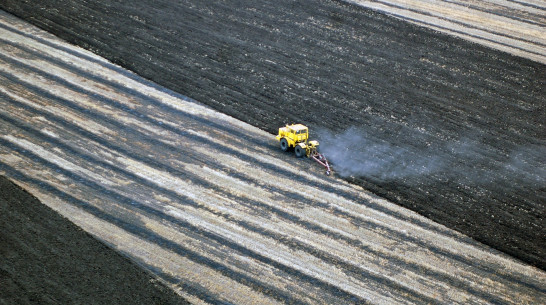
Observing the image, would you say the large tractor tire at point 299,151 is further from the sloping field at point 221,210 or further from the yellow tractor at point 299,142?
the sloping field at point 221,210

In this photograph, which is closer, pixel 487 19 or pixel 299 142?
pixel 299 142

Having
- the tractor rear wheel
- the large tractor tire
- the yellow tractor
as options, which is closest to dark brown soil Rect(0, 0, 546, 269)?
the yellow tractor

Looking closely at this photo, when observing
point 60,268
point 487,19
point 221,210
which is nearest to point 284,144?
point 221,210

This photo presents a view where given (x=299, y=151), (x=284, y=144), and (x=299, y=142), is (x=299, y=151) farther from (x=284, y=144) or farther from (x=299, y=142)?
(x=284, y=144)

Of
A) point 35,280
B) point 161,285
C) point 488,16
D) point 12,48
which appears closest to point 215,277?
point 161,285

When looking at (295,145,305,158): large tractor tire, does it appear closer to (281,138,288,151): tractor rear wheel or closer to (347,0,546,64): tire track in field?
(281,138,288,151): tractor rear wheel

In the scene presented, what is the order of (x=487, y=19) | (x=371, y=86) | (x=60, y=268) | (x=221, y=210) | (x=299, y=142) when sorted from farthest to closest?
(x=487, y=19) < (x=371, y=86) < (x=299, y=142) < (x=221, y=210) < (x=60, y=268)
